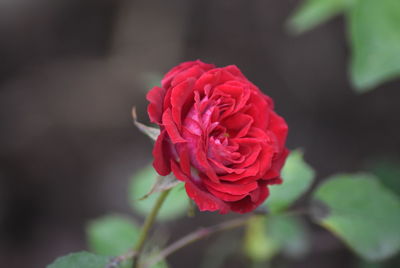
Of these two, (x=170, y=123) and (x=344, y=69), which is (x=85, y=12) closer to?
(x=344, y=69)

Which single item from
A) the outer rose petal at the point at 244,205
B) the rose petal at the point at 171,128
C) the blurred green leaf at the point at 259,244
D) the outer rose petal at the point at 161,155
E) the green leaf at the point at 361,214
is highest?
the rose petal at the point at 171,128

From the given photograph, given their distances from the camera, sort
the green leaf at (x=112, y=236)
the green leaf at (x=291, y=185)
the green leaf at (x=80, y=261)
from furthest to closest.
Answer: the green leaf at (x=112, y=236), the green leaf at (x=291, y=185), the green leaf at (x=80, y=261)

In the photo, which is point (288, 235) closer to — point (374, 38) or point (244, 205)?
point (374, 38)

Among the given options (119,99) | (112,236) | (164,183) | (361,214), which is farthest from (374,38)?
(119,99)

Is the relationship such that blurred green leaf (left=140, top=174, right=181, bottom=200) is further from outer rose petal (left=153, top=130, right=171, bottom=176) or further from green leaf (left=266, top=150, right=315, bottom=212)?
green leaf (left=266, top=150, right=315, bottom=212)

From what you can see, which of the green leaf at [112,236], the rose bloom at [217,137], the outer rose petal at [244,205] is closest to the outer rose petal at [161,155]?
the rose bloom at [217,137]

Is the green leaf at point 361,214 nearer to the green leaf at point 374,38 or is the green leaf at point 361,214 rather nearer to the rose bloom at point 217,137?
the green leaf at point 374,38

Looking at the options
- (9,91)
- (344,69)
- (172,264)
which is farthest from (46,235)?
Answer: (344,69)
